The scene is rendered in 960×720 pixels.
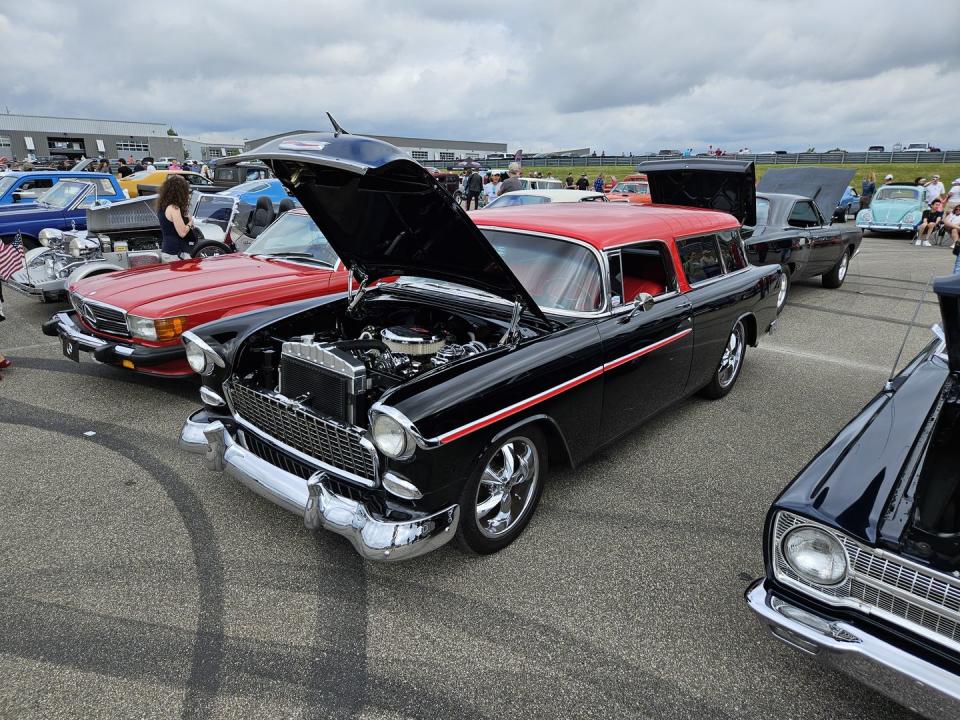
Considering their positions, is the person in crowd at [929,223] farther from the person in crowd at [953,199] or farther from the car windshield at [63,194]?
the car windshield at [63,194]

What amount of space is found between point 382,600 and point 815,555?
1.78m

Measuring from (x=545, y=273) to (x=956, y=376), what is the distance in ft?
6.85

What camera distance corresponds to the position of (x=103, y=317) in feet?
15.6

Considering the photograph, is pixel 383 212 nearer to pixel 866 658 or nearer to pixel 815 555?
pixel 815 555

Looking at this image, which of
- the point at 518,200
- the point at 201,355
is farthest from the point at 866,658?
the point at 518,200

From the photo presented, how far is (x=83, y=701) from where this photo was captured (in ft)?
7.07

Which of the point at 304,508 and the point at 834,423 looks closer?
the point at 304,508

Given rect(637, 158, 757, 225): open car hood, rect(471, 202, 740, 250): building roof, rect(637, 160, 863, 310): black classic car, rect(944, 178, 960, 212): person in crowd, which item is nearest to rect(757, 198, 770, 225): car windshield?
rect(637, 160, 863, 310): black classic car

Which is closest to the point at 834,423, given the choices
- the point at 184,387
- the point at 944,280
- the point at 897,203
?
the point at 944,280

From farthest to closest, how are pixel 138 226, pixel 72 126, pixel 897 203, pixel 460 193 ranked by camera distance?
pixel 72 126 < pixel 460 193 < pixel 897 203 < pixel 138 226

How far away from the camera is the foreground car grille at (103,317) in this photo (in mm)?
4637

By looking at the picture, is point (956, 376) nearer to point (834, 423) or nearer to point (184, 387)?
point (834, 423)

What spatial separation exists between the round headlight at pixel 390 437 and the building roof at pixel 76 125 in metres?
85.3

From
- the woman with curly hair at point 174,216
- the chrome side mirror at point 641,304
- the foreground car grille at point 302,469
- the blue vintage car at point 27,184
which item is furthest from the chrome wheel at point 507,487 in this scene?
the blue vintage car at point 27,184
